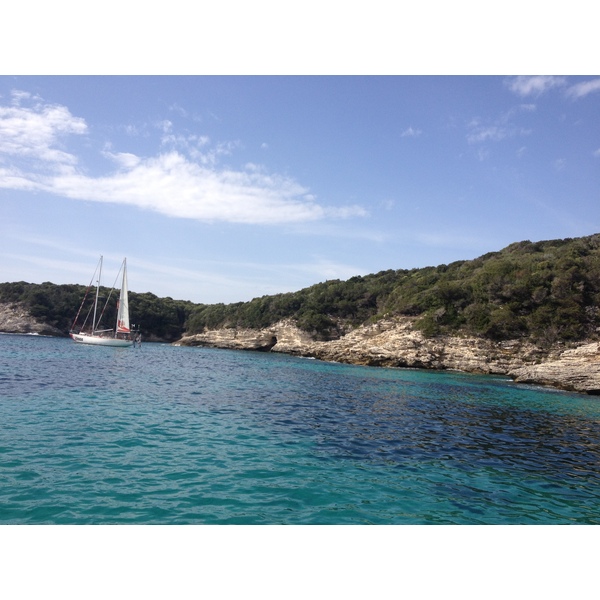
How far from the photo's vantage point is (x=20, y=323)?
86.6 m

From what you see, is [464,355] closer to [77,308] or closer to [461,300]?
[461,300]

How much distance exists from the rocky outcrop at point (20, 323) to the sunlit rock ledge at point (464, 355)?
58.3 metres

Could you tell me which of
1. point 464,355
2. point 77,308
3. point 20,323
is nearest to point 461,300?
point 464,355

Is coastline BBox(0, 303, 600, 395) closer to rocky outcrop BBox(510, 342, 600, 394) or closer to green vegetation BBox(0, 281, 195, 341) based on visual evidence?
rocky outcrop BBox(510, 342, 600, 394)

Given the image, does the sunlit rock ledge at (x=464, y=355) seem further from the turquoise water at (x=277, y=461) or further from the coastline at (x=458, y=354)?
the turquoise water at (x=277, y=461)

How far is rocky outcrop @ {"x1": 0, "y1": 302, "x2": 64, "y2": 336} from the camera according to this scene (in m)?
85.9

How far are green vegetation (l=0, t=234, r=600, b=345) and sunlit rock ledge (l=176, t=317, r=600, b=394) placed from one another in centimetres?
153

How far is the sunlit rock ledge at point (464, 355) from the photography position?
33.5 meters

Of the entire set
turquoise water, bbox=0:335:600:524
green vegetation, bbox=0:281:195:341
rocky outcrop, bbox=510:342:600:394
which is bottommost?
turquoise water, bbox=0:335:600:524

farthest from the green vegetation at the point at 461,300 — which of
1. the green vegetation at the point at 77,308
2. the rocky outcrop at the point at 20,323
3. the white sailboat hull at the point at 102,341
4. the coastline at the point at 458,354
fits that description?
the white sailboat hull at the point at 102,341

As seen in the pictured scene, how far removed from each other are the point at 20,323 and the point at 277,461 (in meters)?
97.9

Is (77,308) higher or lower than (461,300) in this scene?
lower

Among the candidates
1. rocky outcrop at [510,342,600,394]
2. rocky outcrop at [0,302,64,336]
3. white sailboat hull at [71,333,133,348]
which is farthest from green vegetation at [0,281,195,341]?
rocky outcrop at [510,342,600,394]

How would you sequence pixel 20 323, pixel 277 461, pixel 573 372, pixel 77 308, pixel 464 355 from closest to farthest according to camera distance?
pixel 277 461 → pixel 573 372 → pixel 464 355 → pixel 20 323 → pixel 77 308
